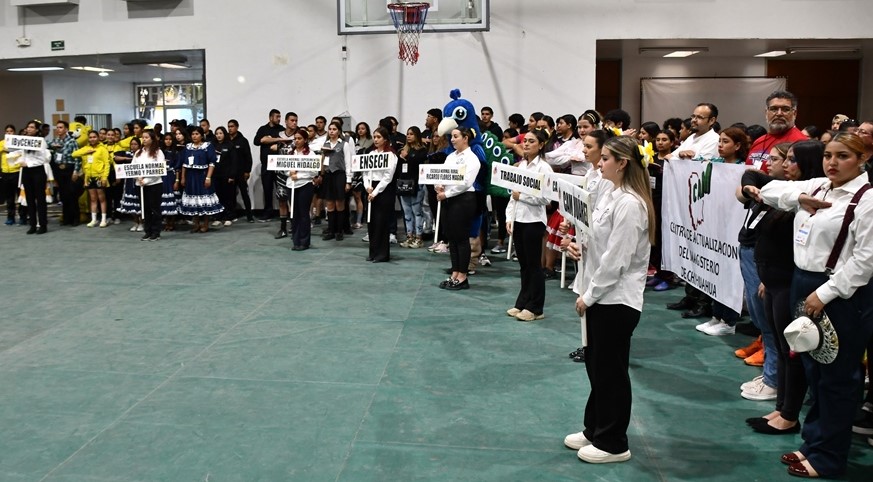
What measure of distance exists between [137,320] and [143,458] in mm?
3260

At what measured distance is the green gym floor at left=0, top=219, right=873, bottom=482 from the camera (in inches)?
158

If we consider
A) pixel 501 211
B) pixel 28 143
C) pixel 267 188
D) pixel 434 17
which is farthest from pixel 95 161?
pixel 501 211

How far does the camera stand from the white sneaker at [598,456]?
400cm

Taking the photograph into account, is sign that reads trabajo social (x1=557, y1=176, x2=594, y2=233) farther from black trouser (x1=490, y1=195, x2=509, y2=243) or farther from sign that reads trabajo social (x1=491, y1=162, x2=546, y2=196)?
black trouser (x1=490, y1=195, x2=509, y2=243)

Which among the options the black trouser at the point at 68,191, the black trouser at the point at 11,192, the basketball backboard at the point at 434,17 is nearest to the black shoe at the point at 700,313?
the basketball backboard at the point at 434,17

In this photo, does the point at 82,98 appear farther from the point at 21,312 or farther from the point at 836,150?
the point at 836,150

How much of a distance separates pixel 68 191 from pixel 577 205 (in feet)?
38.9

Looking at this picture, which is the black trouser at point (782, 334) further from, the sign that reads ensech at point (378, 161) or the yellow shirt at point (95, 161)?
the yellow shirt at point (95, 161)

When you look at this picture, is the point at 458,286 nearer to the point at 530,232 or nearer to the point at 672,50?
the point at 530,232

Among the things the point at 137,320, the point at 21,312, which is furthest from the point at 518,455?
the point at 21,312

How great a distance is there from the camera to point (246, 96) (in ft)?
49.3

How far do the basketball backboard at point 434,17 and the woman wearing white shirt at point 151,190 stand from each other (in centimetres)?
364

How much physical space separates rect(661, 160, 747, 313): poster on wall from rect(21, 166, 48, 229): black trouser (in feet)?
33.0

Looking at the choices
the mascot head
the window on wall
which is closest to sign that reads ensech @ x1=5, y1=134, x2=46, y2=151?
the mascot head
